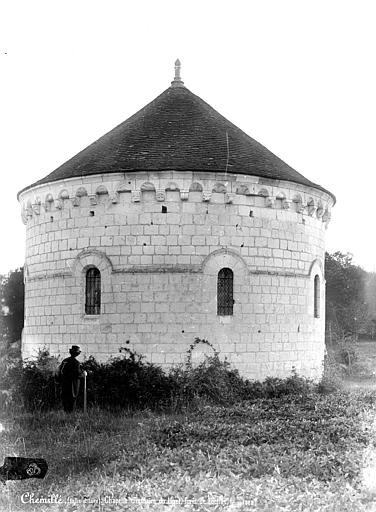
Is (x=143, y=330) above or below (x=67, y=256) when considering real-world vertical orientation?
below

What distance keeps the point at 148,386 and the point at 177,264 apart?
2932 mm

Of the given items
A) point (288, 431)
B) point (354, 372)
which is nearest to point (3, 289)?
point (354, 372)

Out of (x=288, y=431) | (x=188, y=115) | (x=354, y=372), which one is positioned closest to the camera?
(x=288, y=431)

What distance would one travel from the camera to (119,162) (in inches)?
663

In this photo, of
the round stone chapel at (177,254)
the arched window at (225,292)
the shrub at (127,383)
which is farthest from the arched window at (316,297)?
the shrub at (127,383)

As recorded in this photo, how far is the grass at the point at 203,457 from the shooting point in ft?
26.5

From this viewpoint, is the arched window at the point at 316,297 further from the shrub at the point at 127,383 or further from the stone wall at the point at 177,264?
the shrub at the point at 127,383

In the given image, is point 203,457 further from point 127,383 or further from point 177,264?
point 177,264

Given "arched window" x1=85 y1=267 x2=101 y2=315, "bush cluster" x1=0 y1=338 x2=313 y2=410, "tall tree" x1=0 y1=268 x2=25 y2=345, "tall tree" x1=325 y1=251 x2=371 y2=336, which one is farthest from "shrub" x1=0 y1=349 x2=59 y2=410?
"tall tree" x1=325 y1=251 x2=371 y2=336

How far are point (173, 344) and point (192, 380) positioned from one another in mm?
950

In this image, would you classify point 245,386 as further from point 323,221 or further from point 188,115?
point 188,115

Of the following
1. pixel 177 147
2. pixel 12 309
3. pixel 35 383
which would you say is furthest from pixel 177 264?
pixel 12 309

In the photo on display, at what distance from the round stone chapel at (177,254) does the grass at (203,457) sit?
2.27 metres

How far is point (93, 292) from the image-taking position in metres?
17.1
